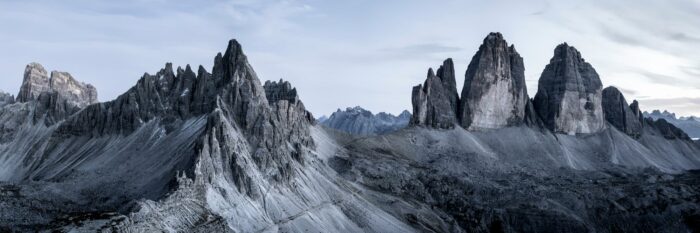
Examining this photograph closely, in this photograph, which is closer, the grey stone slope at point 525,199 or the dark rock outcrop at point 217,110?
the dark rock outcrop at point 217,110

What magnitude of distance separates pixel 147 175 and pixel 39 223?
106 feet

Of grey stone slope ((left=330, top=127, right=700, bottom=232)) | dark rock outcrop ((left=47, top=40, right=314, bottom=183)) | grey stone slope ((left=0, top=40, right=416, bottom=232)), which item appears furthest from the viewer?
grey stone slope ((left=330, top=127, right=700, bottom=232))

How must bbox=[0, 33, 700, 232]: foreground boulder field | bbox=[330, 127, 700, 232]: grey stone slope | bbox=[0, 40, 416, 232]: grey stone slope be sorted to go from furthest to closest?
bbox=[330, 127, 700, 232]: grey stone slope < bbox=[0, 33, 700, 232]: foreground boulder field < bbox=[0, 40, 416, 232]: grey stone slope

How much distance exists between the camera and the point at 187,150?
13075cm

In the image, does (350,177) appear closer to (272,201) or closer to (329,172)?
(329,172)

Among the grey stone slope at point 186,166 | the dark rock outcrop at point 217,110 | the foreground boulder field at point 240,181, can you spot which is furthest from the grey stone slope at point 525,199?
the dark rock outcrop at point 217,110

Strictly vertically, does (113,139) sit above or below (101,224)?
above

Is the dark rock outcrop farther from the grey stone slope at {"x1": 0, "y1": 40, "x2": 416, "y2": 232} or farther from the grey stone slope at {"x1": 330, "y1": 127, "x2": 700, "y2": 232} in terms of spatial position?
the grey stone slope at {"x1": 330, "y1": 127, "x2": 700, "y2": 232}

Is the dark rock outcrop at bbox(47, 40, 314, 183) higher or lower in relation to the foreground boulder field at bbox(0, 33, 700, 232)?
higher

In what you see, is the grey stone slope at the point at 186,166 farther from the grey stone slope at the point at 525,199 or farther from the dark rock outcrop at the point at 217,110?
the grey stone slope at the point at 525,199

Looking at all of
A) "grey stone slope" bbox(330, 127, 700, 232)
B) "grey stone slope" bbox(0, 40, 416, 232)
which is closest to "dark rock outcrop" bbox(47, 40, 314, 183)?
"grey stone slope" bbox(0, 40, 416, 232)

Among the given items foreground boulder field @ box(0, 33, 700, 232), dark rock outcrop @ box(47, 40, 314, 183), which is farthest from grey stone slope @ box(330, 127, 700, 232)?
dark rock outcrop @ box(47, 40, 314, 183)

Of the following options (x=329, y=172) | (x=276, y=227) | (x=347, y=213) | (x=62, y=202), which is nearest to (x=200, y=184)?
(x=276, y=227)

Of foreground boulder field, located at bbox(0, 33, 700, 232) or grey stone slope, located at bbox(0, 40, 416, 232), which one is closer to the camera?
grey stone slope, located at bbox(0, 40, 416, 232)
